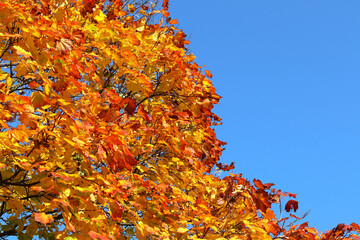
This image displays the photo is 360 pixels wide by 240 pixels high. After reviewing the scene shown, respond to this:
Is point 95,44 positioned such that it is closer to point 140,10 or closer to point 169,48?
point 169,48

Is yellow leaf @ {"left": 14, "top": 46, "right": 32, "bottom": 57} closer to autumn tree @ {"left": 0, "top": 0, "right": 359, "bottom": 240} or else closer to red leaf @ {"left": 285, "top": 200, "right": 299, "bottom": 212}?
autumn tree @ {"left": 0, "top": 0, "right": 359, "bottom": 240}

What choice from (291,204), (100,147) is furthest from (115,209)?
(291,204)

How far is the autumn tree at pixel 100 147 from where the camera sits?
4.06m

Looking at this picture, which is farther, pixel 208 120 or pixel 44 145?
pixel 208 120

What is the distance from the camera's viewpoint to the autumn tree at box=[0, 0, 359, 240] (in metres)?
4.06

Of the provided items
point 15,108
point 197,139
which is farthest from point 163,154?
point 15,108

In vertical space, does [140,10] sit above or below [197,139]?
above

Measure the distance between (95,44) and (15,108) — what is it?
2.18 m

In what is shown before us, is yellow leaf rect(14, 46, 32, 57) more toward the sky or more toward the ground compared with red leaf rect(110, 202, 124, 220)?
more toward the sky

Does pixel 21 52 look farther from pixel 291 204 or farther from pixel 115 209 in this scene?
pixel 291 204

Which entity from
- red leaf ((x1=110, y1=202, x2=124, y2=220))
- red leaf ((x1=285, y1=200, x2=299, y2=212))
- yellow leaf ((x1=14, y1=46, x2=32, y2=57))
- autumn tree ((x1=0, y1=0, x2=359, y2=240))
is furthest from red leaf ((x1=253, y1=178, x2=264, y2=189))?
yellow leaf ((x1=14, y1=46, x2=32, y2=57))

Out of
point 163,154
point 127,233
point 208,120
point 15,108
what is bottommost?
point 127,233

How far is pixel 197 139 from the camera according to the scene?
6.97m

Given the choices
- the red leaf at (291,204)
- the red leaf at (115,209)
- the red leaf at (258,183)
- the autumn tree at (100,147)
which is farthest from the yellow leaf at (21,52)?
the red leaf at (291,204)
